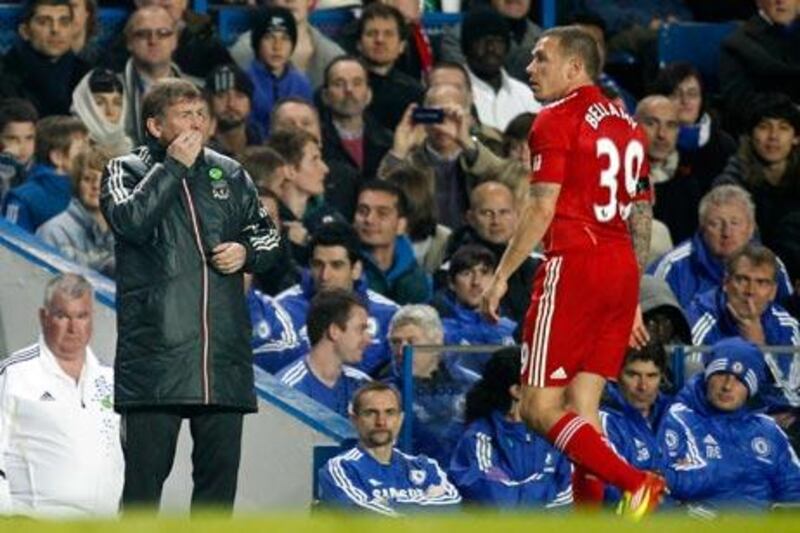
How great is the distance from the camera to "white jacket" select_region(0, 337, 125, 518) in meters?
11.7

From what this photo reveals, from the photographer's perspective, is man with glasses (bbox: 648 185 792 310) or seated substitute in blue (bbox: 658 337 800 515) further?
man with glasses (bbox: 648 185 792 310)

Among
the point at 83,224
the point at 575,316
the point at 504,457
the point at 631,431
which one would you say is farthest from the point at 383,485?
the point at 83,224

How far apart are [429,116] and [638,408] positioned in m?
3.13

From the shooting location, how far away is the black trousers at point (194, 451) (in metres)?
10.4

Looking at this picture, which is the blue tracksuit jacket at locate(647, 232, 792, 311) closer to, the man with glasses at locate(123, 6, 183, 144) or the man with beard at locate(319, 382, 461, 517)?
the man with glasses at locate(123, 6, 183, 144)

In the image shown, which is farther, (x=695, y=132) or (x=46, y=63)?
(x=695, y=132)

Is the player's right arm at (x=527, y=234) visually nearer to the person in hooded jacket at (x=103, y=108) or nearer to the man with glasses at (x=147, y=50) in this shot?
the person in hooded jacket at (x=103, y=108)

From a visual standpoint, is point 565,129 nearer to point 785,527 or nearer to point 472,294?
point 472,294

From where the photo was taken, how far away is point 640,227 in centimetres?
1132

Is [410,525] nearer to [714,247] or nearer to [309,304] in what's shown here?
[309,304]

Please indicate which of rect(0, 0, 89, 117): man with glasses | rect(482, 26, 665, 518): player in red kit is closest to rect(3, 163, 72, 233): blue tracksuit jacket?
rect(0, 0, 89, 117): man with glasses

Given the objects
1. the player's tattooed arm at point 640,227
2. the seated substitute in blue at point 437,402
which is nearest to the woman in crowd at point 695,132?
the seated substitute in blue at point 437,402

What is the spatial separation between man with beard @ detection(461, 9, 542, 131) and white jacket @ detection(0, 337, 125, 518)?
5.33m

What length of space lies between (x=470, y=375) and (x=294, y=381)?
0.87m
